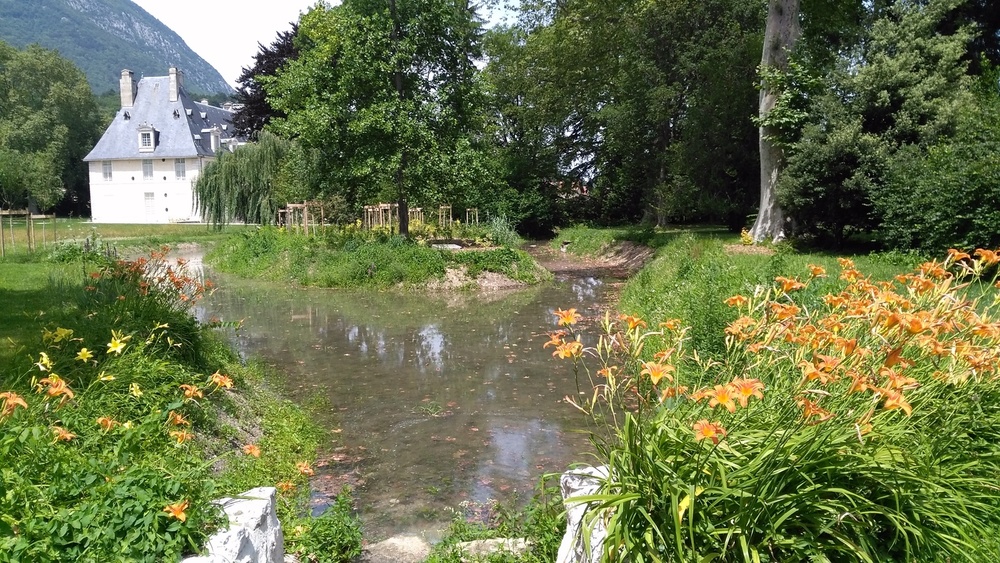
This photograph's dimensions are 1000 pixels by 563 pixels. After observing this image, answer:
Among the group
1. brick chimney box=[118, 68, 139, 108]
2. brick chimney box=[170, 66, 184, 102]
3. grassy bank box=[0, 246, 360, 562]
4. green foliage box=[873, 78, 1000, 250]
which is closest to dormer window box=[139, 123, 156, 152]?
brick chimney box=[170, 66, 184, 102]

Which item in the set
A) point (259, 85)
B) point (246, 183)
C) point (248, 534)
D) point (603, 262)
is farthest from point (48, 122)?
point (248, 534)

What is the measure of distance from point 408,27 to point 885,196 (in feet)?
44.4

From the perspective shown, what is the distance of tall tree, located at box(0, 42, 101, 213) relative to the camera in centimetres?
4794

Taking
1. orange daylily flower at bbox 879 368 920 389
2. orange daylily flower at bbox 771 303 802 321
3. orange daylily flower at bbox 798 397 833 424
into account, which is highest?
orange daylily flower at bbox 771 303 802 321

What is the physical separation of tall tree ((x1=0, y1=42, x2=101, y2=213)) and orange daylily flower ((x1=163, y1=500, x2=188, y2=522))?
Result: 53780 millimetres

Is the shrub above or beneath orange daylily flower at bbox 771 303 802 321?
beneath

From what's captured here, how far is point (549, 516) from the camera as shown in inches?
148

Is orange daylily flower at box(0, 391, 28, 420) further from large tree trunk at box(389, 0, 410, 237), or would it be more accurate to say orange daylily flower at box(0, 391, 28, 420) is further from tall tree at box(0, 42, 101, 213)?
tall tree at box(0, 42, 101, 213)

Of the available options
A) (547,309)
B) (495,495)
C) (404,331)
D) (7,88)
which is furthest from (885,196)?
(7,88)

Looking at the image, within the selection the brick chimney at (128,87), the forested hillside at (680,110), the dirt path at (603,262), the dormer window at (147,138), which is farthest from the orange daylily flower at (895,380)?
the brick chimney at (128,87)

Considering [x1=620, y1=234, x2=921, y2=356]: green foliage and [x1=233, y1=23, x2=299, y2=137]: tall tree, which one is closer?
[x1=620, y1=234, x2=921, y2=356]: green foliage

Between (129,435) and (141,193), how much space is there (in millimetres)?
50672

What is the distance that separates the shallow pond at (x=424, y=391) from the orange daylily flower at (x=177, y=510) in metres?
1.75

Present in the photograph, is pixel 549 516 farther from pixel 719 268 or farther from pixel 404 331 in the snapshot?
pixel 404 331
